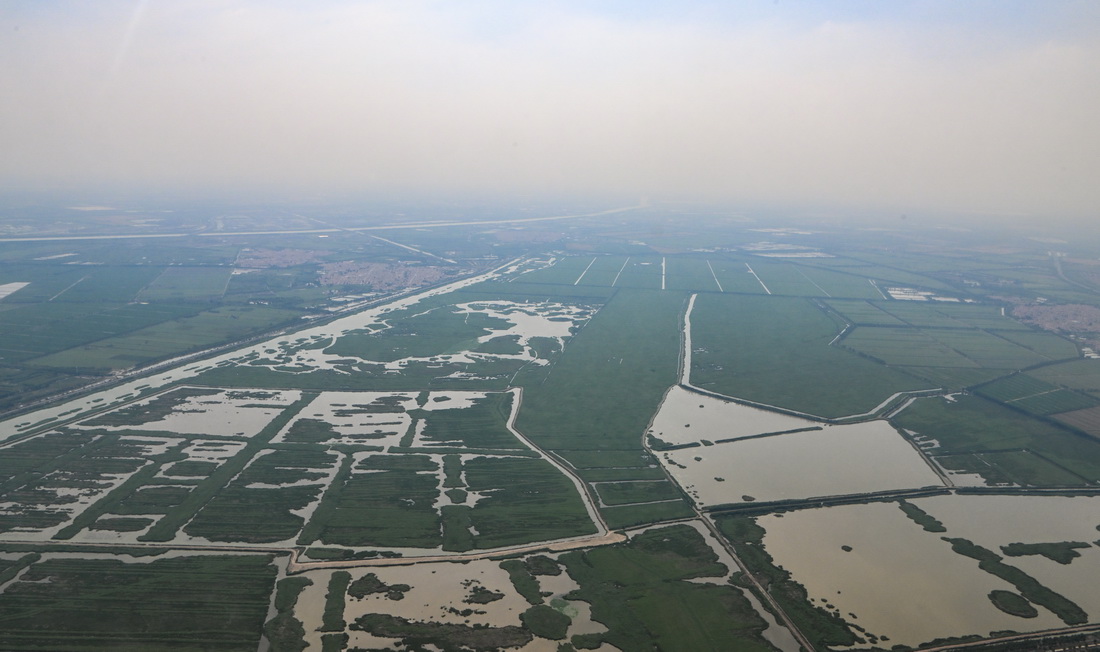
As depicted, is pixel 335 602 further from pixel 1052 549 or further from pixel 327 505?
pixel 1052 549

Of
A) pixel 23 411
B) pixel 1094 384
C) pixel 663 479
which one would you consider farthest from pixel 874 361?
pixel 23 411

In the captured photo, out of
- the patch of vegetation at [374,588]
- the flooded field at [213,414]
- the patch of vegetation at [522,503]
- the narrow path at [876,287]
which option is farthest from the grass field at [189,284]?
the narrow path at [876,287]

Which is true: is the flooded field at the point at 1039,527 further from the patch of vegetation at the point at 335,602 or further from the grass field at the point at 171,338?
the grass field at the point at 171,338

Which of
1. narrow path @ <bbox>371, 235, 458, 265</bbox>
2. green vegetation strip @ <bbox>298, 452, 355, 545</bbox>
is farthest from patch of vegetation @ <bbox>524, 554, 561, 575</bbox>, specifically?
narrow path @ <bbox>371, 235, 458, 265</bbox>

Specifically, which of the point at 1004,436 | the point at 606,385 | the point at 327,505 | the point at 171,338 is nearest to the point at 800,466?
the point at 1004,436

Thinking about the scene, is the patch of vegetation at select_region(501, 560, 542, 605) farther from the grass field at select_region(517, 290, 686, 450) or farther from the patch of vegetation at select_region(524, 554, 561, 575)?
the grass field at select_region(517, 290, 686, 450)

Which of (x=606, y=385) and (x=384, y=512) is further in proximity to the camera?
(x=606, y=385)
